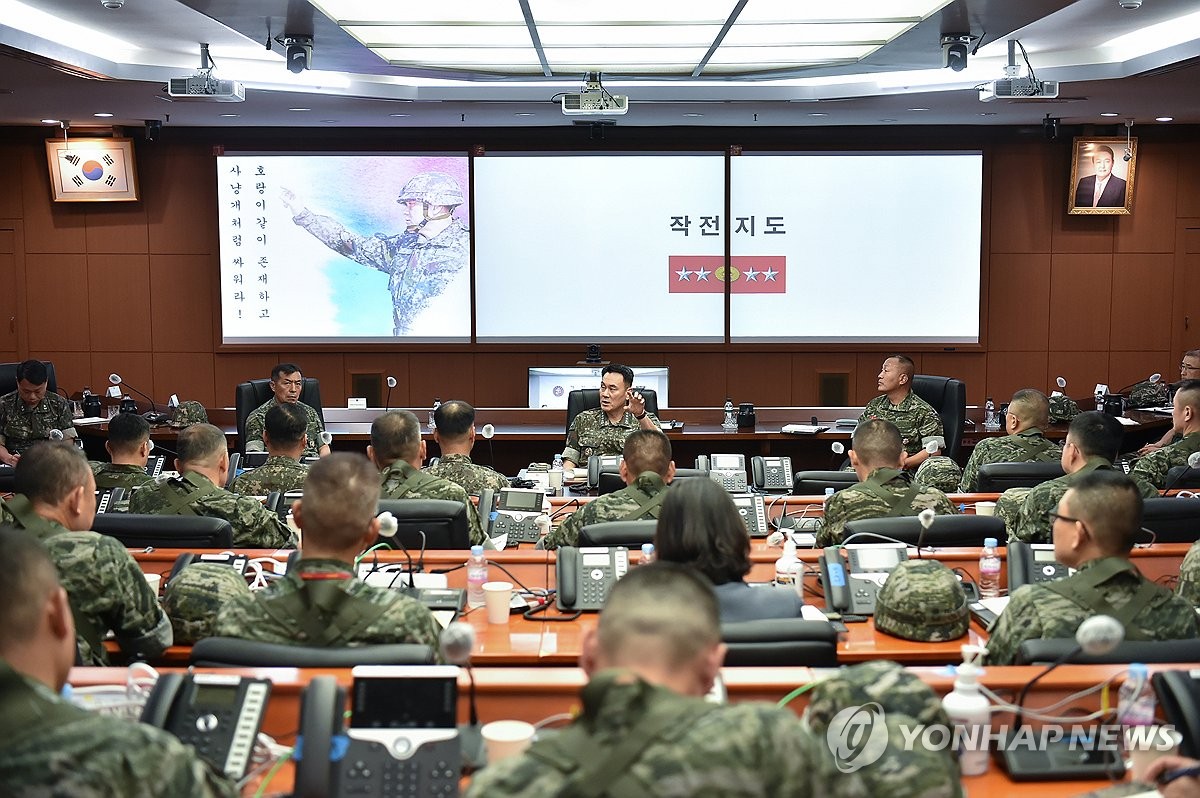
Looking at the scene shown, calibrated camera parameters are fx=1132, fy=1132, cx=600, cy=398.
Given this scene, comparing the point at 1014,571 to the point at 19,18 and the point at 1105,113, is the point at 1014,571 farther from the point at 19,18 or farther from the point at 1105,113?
the point at 1105,113

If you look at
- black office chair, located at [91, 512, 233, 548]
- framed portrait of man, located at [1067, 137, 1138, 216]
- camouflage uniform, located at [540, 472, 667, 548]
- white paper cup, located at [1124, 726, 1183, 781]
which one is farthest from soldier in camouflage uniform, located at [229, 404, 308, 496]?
framed portrait of man, located at [1067, 137, 1138, 216]

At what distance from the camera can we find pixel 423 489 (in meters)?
4.57

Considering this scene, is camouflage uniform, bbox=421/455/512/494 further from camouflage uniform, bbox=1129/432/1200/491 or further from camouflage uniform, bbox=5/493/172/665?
camouflage uniform, bbox=1129/432/1200/491

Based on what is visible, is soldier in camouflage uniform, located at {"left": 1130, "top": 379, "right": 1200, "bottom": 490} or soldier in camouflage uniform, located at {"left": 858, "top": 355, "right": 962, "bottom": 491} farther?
soldier in camouflage uniform, located at {"left": 858, "top": 355, "right": 962, "bottom": 491}

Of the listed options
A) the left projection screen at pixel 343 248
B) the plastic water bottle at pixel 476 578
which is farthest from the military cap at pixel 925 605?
the left projection screen at pixel 343 248

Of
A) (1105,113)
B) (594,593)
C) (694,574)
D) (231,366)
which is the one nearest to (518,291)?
(231,366)

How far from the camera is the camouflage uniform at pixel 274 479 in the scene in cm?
516

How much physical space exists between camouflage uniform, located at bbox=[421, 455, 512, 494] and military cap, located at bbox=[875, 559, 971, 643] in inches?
93.0

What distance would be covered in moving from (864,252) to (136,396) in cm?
638

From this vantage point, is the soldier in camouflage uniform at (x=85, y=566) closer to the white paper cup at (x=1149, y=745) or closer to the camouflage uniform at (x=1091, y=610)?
the camouflage uniform at (x=1091, y=610)

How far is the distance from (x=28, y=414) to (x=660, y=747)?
7664 mm

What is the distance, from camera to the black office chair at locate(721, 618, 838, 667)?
2.55 metres

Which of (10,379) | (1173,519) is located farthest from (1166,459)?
(10,379)

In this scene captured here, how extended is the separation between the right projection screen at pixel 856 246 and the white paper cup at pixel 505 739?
25.1ft
